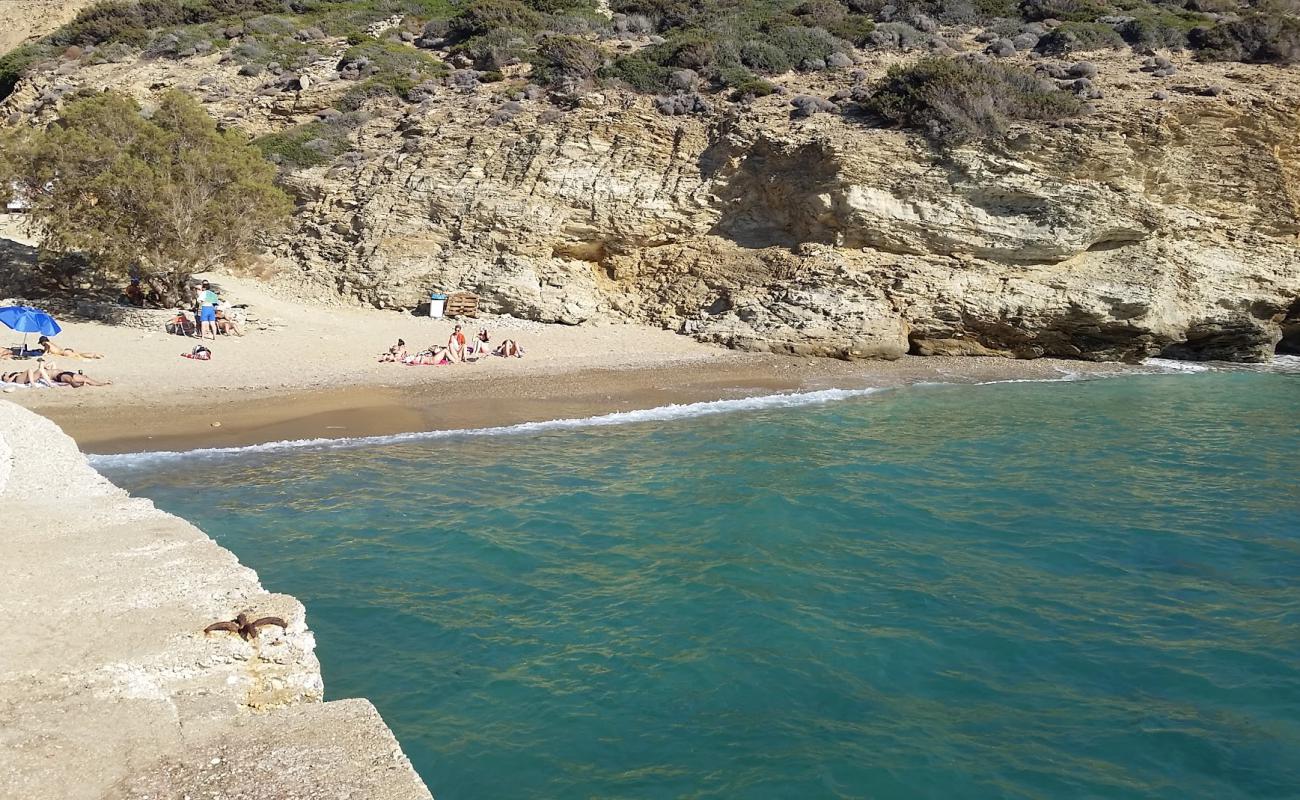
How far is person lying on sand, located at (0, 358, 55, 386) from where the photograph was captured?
52.0 ft

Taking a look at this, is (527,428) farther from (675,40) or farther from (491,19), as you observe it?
(491,19)

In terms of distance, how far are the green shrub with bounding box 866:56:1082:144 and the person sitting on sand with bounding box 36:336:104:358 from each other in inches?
827

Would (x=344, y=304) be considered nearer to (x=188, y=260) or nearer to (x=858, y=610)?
(x=188, y=260)

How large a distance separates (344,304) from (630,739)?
796 inches

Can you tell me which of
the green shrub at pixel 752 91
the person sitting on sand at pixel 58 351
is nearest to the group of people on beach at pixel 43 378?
the person sitting on sand at pixel 58 351

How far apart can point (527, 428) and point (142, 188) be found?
11.9 meters

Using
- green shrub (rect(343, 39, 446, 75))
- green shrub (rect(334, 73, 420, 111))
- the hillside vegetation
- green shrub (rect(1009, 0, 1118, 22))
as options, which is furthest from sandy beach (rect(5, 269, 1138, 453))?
green shrub (rect(1009, 0, 1118, 22))

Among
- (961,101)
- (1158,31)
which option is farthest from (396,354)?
(1158,31)

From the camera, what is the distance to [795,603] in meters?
7.89

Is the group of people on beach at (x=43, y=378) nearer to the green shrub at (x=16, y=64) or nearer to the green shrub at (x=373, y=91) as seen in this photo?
the green shrub at (x=373, y=91)

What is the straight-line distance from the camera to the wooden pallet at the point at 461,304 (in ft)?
76.4

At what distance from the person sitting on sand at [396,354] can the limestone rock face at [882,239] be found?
158 inches

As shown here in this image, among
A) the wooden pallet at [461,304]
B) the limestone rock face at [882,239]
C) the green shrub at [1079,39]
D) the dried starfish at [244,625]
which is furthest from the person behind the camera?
the green shrub at [1079,39]

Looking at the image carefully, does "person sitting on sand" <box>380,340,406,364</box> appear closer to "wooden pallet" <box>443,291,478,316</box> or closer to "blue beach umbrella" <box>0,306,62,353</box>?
"wooden pallet" <box>443,291,478,316</box>
